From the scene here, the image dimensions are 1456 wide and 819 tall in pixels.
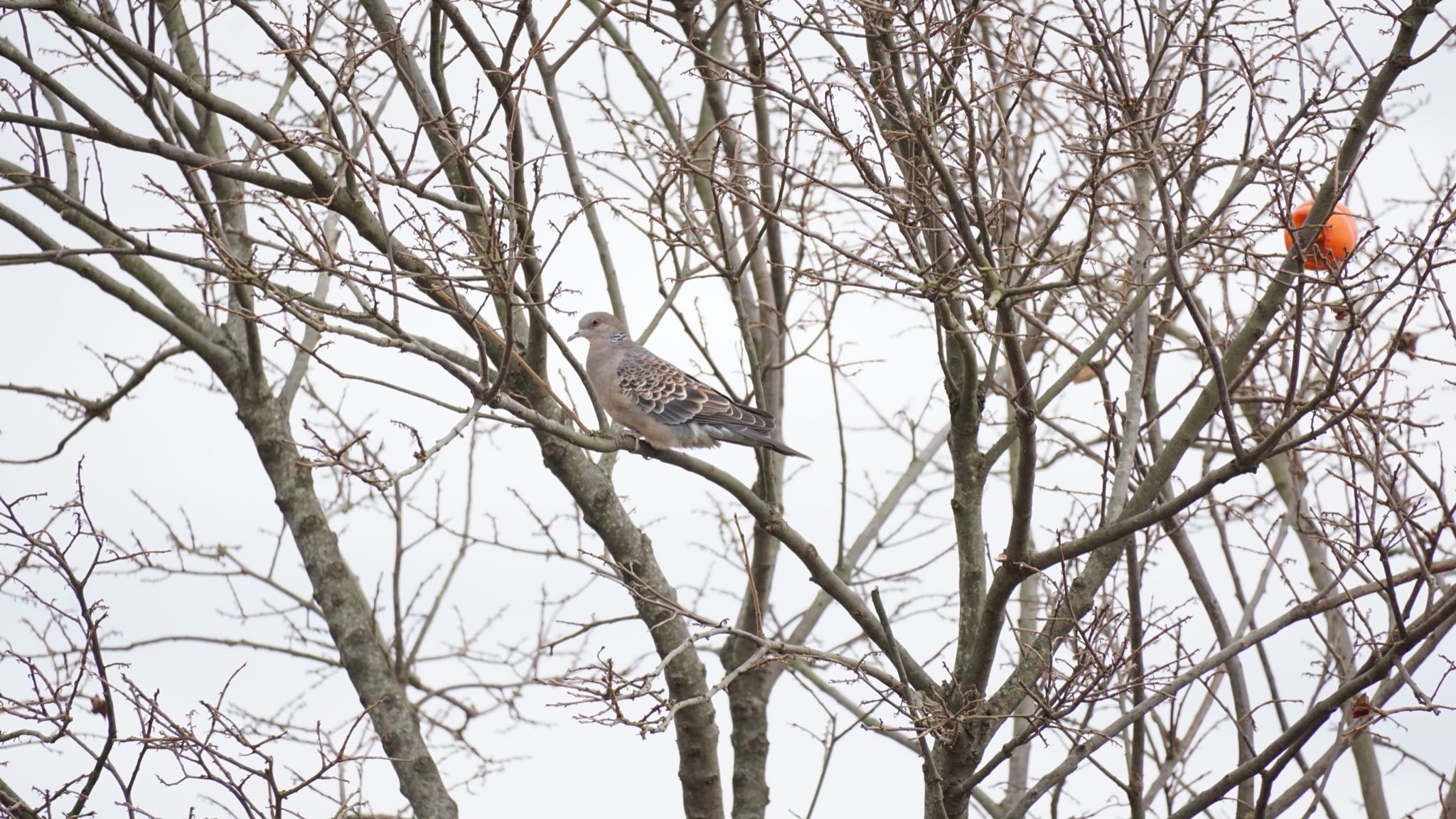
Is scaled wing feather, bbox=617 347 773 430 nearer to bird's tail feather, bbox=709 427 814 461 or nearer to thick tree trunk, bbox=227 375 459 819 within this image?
bird's tail feather, bbox=709 427 814 461

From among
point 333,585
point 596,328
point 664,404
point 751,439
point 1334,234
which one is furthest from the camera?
point 596,328

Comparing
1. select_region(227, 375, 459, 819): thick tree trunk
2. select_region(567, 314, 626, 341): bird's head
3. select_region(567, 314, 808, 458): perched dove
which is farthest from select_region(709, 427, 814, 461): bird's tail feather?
select_region(227, 375, 459, 819): thick tree trunk

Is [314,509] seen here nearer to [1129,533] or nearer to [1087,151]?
[1129,533]

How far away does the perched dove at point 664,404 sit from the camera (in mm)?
6391

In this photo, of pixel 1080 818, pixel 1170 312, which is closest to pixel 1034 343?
pixel 1170 312

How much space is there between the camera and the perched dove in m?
6.39

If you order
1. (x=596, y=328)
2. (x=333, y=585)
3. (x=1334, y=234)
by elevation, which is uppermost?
(x=596, y=328)

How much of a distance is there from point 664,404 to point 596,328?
1263mm

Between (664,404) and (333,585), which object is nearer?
(333,585)

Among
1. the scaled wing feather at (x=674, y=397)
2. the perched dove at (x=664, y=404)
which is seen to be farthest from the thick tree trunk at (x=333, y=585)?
the scaled wing feather at (x=674, y=397)

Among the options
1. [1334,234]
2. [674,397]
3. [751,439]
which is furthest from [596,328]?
[1334,234]

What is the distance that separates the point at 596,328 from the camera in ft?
26.2

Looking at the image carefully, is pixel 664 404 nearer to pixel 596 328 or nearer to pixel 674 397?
pixel 674 397

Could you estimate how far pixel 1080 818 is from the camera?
600 centimetres
